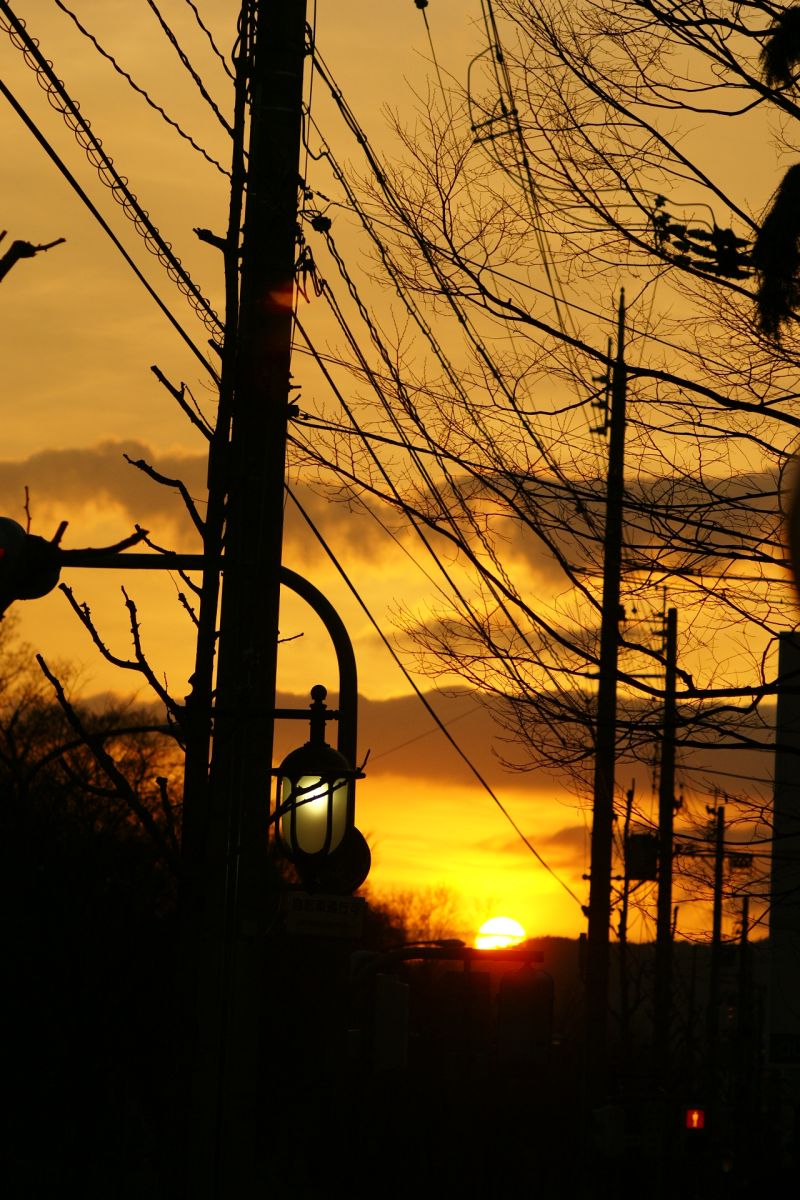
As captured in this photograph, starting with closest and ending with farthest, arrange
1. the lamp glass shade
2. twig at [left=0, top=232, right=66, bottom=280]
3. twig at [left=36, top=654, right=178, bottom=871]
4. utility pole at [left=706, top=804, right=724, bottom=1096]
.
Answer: twig at [left=0, top=232, right=66, bottom=280] → twig at [left=36, top=654, right=178, bottom=871] → the lamp glass shade → utility pole at [left=706, top=804, right=724, bottom=1096]

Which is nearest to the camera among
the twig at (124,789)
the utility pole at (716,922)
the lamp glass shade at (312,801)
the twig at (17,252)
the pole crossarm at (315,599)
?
the twig at (17,252)

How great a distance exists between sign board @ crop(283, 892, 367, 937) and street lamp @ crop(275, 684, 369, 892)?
20cm

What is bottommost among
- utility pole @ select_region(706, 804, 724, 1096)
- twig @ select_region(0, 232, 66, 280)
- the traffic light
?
utility pole @ select_region(706, 804, 724, 1096)

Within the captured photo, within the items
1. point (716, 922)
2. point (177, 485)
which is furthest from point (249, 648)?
point (716, 922)

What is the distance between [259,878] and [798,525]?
203 inches

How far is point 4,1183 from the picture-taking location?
17.3m

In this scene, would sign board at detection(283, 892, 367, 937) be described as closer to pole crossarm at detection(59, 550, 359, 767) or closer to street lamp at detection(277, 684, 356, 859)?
street lamp at detection(277, 684, 356, 859)

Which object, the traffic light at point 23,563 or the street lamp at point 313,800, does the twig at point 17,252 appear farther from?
the street lamp at point 313,800

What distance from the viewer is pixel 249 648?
698cm

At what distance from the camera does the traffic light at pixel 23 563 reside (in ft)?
22.2

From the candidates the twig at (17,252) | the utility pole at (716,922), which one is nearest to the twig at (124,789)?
the twig at (17,252)

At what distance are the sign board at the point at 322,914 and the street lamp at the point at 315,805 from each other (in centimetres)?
20

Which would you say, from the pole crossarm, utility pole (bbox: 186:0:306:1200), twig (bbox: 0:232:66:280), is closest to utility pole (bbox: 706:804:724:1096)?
the pole crossarm

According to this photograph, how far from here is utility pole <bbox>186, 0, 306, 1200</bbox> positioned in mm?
6598
